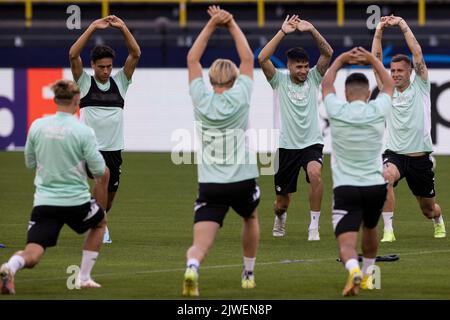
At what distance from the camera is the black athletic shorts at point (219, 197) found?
1116 centimetres

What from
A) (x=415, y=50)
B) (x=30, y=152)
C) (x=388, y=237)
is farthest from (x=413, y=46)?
(x=30, y=152)

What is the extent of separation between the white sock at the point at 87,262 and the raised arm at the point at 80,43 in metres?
3.72

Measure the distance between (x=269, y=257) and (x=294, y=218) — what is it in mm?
4318

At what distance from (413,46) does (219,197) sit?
196 inches

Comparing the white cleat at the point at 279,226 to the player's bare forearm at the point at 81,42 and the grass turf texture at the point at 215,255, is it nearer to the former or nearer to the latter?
the grass turf texture at the point at 215,255

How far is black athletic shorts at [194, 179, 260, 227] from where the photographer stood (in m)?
11.2

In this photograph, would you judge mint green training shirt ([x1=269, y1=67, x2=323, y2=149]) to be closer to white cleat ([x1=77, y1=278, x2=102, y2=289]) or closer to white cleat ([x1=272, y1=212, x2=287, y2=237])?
white cleat ([x1=272, y1=212, x2=287, y2=237])

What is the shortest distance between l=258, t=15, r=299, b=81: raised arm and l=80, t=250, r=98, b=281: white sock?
4.13 metres

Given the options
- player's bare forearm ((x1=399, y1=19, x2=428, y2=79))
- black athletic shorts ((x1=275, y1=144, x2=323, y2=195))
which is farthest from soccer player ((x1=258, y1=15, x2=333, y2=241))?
player's bare forearm ((x1=399, y1=19, x2=428, y2=79))

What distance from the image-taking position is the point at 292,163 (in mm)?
16250

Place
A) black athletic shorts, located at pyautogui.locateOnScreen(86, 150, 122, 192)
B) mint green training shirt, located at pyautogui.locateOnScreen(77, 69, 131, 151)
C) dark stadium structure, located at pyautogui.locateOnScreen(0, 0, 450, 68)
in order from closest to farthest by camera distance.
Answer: mint green training shirt, located at pyautogui.locateOnScreen(77, 69, 131, 151), black athletic shorts, located at pyautogui.locateOnScreen(86, 150, 122, 192), dark stadium structure, located at pyautogui.locateOnScreen(0, 0, 450, 68)
